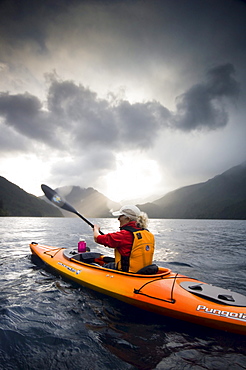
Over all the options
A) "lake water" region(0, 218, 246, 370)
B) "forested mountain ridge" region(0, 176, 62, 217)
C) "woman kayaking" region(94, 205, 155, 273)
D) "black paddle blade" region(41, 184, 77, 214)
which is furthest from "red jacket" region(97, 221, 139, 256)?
"forested mountain ridge" region(0, 176, 62, 217)

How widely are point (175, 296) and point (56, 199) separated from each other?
24.8 ft

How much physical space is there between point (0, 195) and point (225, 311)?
687 ft

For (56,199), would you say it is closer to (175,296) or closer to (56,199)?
(56,199)

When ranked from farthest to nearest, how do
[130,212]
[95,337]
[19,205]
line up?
[19,205] < [130,212] < [95,337]

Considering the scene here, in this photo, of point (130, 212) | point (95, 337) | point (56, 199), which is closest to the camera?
point (95, 337)

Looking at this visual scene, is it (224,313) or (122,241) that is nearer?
(224,313)

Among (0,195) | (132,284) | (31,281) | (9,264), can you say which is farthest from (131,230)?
(0,195)

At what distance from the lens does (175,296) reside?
14.8ft

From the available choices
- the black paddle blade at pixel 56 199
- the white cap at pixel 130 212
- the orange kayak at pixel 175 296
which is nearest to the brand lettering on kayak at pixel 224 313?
the orange kayak at pixel 175 296

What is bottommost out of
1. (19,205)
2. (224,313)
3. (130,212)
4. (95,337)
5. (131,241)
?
(95,337)

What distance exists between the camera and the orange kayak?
12.8 ft

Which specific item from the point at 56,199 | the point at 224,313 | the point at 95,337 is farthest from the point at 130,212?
the point at 56,199

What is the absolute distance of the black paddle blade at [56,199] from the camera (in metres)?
10.1

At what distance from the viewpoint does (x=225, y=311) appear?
3.92m
